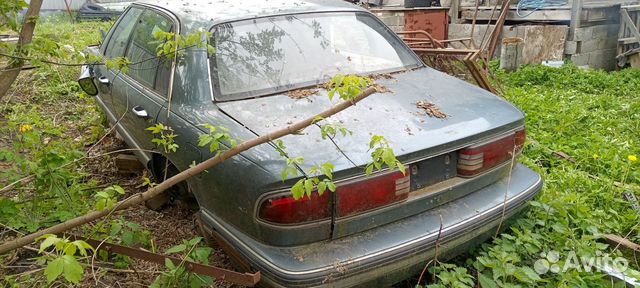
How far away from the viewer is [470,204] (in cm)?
268

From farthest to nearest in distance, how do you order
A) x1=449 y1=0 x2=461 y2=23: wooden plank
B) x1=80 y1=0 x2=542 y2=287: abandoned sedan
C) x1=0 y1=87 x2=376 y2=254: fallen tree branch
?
x1=449 y1=0 x2=461 y2=23: wooden plank
x1=80 y1=0 x2=542 y2=287: abandoned sedan
x1=0 y1=87 x2=376 y2=254: fallen tree branch

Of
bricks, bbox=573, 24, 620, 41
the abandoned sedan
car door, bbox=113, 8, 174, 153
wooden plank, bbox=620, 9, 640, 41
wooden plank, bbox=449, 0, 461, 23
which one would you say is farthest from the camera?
wooden plank, bbox=449, 0, 461, 23

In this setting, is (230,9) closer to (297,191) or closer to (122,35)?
(122,35)

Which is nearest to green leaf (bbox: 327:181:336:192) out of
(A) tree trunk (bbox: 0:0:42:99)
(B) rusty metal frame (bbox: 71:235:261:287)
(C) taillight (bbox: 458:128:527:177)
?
(B) rusty metal frame (bbox: 71:235:261:287)

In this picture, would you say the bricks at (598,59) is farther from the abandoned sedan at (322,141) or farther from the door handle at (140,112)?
the door handle at (140,112)

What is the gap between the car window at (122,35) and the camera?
414 centimetres

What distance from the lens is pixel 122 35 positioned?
14.1 feet

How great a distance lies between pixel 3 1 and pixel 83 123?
338 centimetres

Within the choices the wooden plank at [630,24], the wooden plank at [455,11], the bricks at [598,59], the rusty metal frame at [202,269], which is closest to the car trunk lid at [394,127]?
the rusty metal frame at [202,269]

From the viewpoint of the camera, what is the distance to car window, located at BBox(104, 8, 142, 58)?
4137 millimetres

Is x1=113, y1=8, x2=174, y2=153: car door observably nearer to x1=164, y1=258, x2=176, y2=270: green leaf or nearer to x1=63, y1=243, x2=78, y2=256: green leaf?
x1=164, y1=258, x2=176, y2=270: green leaf

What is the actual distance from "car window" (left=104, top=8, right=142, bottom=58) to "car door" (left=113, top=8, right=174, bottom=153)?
5.7 inches

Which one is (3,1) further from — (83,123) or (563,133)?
(563,133)

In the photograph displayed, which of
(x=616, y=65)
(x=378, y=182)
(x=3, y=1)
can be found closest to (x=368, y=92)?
(x=378, y=182)
